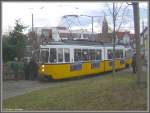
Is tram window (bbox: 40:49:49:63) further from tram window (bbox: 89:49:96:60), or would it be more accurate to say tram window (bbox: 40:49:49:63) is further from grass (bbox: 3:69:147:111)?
grass (bbox: 3:69:147:111)

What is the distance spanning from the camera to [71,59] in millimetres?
25250

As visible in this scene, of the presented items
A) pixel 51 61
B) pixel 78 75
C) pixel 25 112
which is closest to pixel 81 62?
pixel 78 75

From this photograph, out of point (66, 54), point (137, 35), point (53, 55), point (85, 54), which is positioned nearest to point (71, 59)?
point (66, 54)

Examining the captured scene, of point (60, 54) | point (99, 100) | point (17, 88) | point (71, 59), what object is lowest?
point (17, 88)

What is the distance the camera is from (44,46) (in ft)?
80.1

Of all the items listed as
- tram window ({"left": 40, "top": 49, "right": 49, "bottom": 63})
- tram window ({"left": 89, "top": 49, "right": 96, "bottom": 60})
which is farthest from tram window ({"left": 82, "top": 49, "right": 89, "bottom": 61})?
tram window ({"left": 40, "top": 49, "right": 49, "bottom": 63})

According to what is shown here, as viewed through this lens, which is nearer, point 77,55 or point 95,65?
point 77,55

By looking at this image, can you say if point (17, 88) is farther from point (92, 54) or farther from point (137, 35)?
point (92, 54)

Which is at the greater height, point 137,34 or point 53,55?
point 137,34

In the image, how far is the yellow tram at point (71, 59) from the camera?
79.2 feet

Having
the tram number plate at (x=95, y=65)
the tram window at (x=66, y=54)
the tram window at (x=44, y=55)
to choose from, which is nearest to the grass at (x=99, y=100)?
the tram window at (x=44, y=55)

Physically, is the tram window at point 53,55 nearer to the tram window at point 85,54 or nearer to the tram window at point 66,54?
the tram window at point 66,54

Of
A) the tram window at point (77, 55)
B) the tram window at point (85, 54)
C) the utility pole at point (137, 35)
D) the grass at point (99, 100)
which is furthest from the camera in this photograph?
the tram window at point (85, 54)

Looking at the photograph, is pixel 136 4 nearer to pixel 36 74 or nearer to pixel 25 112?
pixel 25 112
